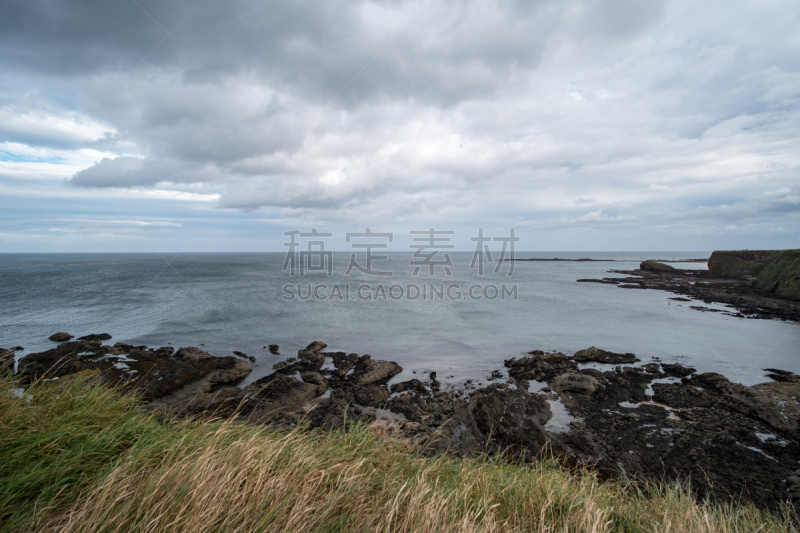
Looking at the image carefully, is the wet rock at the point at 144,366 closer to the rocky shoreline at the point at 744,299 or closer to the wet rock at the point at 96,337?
the wet rock at the point at 96,337

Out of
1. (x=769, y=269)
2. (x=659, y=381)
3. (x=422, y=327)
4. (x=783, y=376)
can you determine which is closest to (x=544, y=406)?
(x=659, y=381)

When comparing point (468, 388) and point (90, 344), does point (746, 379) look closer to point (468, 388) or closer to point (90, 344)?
point (468, 388)

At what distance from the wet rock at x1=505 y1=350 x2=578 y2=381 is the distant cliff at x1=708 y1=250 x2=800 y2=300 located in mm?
34234

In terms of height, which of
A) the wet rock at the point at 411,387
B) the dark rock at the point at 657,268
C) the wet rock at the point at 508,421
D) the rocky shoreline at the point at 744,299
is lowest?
the wet rock at the point at 411,387

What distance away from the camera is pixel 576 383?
11.6 metres

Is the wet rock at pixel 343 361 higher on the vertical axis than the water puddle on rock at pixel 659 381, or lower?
lower

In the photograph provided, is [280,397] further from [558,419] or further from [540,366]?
[540,366]

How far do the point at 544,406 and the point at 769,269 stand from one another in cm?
4644

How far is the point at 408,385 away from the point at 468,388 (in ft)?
7.05

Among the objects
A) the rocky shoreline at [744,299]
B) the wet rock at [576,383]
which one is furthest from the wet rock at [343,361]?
the rocky shoreline at [744,299]

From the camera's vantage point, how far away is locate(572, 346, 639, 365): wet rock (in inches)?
586

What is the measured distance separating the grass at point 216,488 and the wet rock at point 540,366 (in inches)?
393

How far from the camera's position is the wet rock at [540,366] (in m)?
13.1

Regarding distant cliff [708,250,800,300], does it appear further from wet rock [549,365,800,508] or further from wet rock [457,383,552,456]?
wet rock [457,383,552,456]
